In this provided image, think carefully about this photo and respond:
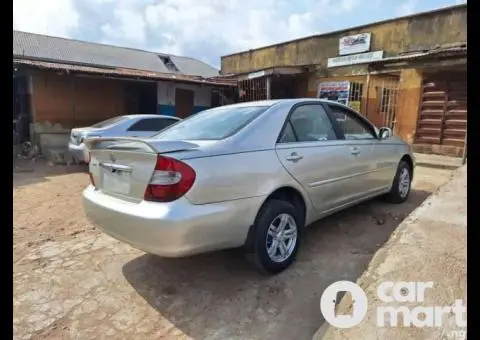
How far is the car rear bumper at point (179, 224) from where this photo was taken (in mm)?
2471

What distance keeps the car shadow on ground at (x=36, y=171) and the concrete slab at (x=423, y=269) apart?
677 centimetres

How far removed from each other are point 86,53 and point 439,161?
19.6m

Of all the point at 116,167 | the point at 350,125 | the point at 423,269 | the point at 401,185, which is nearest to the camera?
A: the point at 423,269

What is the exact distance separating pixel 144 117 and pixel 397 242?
733cm

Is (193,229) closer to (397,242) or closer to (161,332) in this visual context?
(161,332)

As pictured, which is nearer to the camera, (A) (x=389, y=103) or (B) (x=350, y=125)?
(B) (x=350, y=125)

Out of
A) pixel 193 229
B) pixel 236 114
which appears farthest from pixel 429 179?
pixel 193 229

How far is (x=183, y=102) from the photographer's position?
50.2 feet

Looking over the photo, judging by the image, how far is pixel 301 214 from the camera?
3336 mm

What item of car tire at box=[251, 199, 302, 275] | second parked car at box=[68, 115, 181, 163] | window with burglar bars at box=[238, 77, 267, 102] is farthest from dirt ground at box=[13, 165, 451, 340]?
window with burglar bars at box=[238, 77, 267, 102]

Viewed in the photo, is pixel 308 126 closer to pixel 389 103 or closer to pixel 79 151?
pixel 79 151

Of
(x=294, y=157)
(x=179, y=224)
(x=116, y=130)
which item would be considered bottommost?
(x=179, y=224)

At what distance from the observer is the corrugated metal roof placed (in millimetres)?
18938

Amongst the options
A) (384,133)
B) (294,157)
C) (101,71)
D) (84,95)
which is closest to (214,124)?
(294,157)
